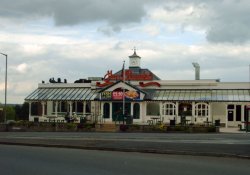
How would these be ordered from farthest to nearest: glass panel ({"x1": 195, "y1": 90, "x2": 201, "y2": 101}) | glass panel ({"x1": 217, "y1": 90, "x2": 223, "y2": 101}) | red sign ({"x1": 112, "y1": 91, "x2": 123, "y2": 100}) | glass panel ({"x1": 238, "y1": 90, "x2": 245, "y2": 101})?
red sign ({"x1": 112, "y1": 91, "x2": 123, "y2": 100})
glass panel ({"x1": 195, "y1": 90, "x2": 201, "y2": 101})
glass panel ({"x1": 217, "y1": 90, "x2": 223, "y2": 101})
glass panel ({"x1": 238, "y1": 90, "x2": 245, "y2": 101})

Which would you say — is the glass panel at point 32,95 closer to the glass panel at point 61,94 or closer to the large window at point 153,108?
the glass panel at point 61,94

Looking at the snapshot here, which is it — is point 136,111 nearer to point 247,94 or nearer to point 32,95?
point 247,94

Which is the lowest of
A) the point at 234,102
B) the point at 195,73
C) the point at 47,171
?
the point at 47,171

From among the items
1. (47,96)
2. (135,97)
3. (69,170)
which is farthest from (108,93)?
(69,170)

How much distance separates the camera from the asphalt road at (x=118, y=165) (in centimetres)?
1378

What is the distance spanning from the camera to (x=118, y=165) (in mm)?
15516

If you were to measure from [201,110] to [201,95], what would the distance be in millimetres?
1970

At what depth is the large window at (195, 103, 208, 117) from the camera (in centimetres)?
5499

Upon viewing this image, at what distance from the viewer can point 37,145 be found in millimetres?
24875

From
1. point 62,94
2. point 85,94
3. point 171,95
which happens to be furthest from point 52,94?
point 171,95

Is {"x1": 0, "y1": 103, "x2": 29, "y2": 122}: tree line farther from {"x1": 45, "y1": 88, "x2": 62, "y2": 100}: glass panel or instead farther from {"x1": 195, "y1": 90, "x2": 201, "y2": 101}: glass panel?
{"x1": 195, "y1": 90, "x2": 201, "y2": 101}: glass panel

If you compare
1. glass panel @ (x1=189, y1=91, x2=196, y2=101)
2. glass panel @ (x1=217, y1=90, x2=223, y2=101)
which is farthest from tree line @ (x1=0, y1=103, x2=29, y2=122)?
glass panel @ (x1=217, y1=90, x2=223, y2=101)

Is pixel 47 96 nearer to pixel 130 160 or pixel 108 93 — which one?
pixel 108 93

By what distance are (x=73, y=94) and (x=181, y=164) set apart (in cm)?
4788
